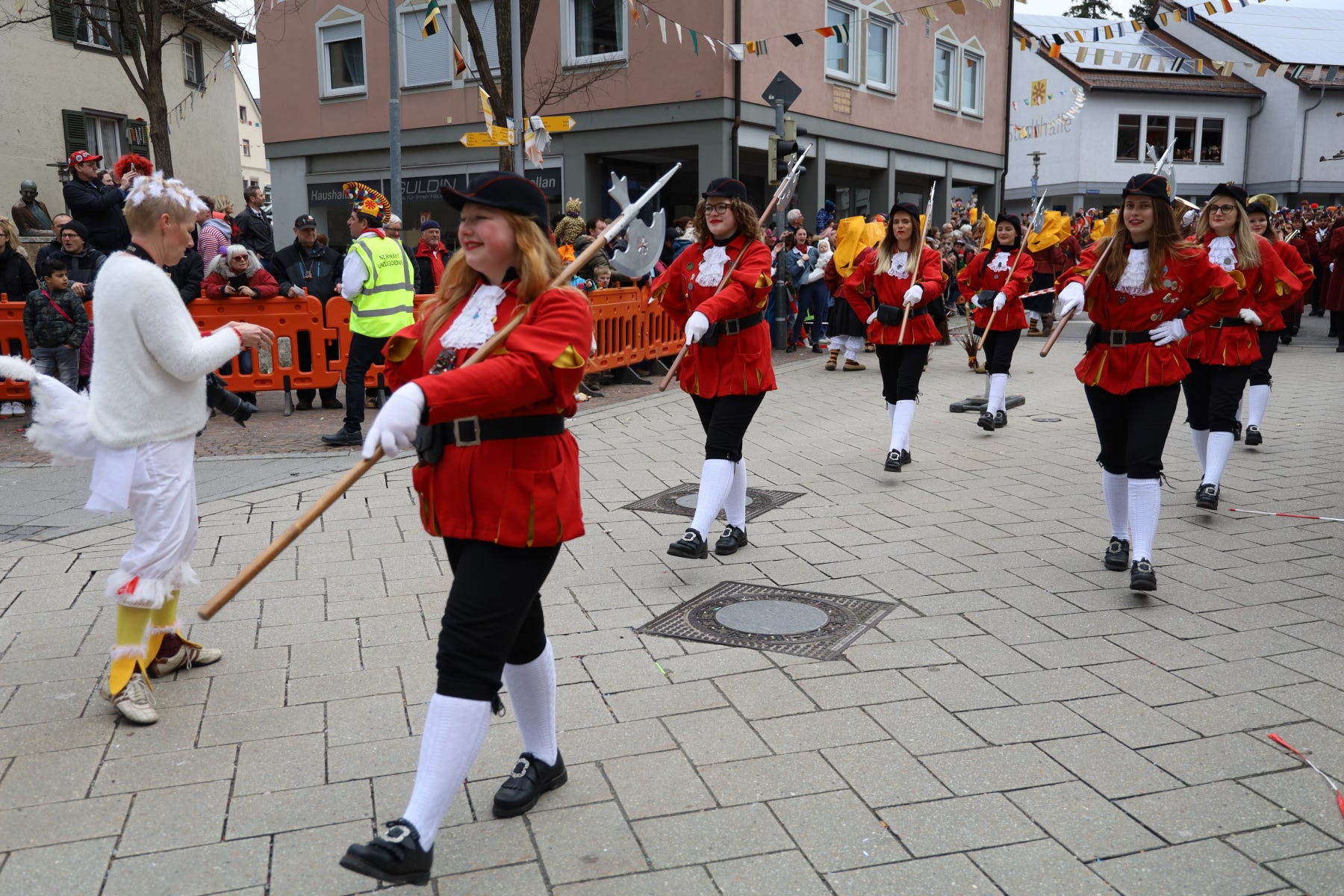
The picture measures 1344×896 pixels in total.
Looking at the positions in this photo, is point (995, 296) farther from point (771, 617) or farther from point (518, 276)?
point (518, 276)

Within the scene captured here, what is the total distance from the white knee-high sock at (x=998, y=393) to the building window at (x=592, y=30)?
1322 centimetres

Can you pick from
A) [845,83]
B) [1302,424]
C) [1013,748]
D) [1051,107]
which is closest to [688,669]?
[1013,748]

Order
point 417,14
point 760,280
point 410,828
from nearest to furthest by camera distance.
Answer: point 410,828 → point 760,280 → point 417,14

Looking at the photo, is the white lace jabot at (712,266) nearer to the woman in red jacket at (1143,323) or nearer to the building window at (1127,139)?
the woman in red jacket at (1143,323)

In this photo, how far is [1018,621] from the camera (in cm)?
477

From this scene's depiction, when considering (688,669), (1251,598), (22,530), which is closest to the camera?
(688,669)

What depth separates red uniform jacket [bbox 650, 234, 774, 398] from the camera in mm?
5664

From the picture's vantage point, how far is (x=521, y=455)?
2.87 metres

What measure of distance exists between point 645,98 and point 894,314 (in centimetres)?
1388

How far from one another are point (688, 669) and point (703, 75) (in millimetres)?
17091

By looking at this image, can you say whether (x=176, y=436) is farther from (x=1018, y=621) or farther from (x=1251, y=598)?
(x=1251, y=598)

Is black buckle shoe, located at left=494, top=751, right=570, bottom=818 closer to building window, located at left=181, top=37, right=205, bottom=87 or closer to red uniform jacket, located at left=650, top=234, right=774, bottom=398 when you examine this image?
red uniform jacket, located at left=650, top=234, right=774, bottom=398

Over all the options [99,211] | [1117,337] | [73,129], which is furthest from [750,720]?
[73,129]

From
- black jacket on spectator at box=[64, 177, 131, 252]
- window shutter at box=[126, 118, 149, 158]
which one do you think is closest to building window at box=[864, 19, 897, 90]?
window shutter at box=[126, 118, 149, 158]
